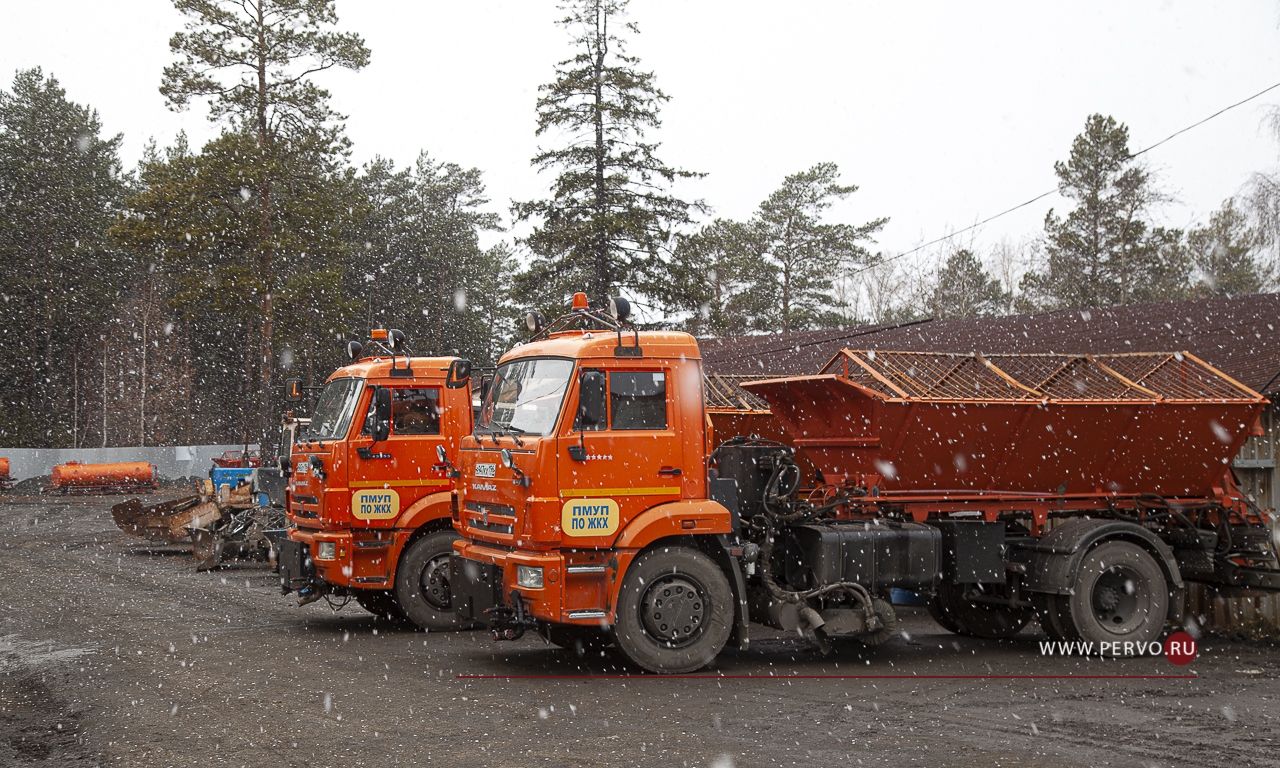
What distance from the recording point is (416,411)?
40.6ft

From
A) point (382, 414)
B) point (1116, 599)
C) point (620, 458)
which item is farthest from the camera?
point (382, 414)

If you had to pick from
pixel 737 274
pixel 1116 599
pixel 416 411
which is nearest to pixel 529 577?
pixel 416 411

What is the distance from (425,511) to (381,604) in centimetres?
184

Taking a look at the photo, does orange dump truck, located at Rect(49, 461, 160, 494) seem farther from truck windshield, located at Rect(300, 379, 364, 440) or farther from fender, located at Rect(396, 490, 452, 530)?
fender, located at Rect(396, 490, 452, 530)

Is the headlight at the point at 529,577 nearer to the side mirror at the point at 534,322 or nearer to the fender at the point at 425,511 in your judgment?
the side mirror at the point at 534,322

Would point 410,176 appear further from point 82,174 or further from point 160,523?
point 160,523

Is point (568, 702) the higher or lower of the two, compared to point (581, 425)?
lower

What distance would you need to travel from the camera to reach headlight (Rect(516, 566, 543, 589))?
897 centimetres

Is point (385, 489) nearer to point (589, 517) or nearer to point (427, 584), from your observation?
point (427, 584)

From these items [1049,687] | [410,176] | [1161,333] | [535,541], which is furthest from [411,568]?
[410,176]

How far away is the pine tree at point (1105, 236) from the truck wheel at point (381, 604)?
38.1m

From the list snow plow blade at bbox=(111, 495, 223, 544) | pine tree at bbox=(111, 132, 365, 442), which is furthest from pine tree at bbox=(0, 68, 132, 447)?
snow plow blade at bbox=(111, 495, 223, 544)

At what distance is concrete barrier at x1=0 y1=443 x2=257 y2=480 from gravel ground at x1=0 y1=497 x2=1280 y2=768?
1785 inches

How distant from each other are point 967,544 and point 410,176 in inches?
2201
